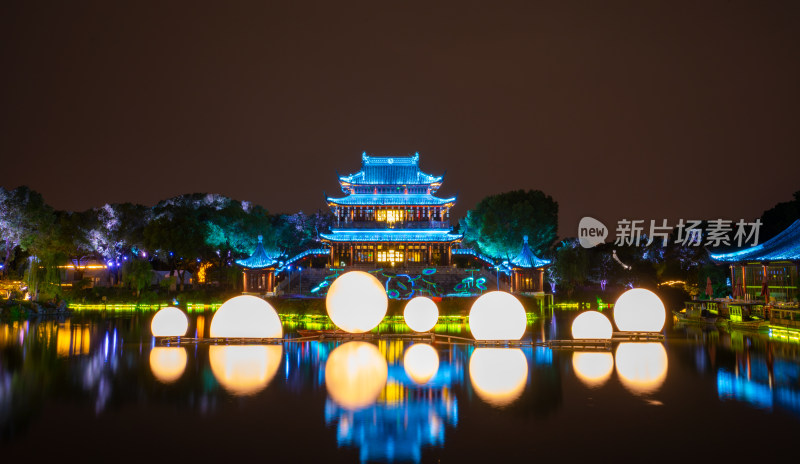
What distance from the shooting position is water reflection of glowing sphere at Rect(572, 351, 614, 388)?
595 inches

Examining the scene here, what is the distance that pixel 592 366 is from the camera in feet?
56.2

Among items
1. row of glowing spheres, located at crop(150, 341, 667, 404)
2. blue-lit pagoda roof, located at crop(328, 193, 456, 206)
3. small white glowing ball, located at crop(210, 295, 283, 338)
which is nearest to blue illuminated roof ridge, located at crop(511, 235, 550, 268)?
blue-lit pagoda roof, located at crop(328, 193, 456, 206)

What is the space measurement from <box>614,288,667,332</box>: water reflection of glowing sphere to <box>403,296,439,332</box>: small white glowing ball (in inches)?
299

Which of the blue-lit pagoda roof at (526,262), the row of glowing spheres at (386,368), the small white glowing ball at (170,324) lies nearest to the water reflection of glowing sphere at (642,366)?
the row of glowing spheres at (386,368)

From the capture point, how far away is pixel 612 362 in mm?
17734

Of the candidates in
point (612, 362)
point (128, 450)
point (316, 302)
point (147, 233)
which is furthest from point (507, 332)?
point (147, 233)

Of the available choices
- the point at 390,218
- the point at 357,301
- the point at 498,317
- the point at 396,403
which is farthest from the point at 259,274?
the point at 396,403

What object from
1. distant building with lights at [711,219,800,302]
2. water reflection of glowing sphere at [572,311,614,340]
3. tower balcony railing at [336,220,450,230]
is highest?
tower balcony railing at [336,220,450,230]

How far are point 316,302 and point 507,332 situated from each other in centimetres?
1839

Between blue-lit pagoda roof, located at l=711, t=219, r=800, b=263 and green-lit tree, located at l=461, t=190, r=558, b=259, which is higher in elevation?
green-lit tree, located at l=461, t=190, r=558, b=259

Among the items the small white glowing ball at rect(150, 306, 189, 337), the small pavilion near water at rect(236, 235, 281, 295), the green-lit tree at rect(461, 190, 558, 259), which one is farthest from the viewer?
the green-lit tree at rect(461, 190, 558, 259)

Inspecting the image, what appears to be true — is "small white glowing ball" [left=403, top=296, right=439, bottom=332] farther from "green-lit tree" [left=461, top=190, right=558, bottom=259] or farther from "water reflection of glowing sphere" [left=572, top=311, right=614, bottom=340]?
"green-lit tree" [left=461, top=190, right=558, bottom=259]

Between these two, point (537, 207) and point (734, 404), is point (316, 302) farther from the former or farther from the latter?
point (537, 207)

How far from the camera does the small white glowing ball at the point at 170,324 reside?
2328 centimetres
